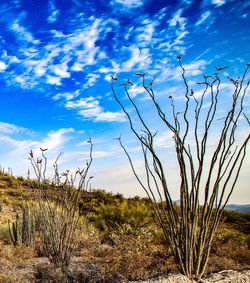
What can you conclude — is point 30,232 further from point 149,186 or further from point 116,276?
point 149,186

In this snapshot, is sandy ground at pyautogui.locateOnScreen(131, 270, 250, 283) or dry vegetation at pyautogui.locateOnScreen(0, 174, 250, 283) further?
dry vegetation at pyautogui.locateOnScreen(0, 174, 250, 283)

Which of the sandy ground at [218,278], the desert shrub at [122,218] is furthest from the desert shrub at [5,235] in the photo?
the sandy ground at [218,278]

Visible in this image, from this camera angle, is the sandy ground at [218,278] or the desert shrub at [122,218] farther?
the desert shrub at [122,218]

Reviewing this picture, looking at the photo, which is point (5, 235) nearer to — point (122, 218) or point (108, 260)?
point (122, 218)

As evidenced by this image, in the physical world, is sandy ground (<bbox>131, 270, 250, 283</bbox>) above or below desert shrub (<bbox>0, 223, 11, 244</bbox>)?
below

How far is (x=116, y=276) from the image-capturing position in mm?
6250

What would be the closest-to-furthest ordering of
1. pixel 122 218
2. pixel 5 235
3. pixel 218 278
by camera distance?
pixel 218 278
pixel 5 235
pixel 122 218

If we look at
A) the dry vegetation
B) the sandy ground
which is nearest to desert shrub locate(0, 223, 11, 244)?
the dry vegetation

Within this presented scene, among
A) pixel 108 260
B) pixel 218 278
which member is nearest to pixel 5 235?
pixel 108 260

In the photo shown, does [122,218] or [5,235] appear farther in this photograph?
[122,218]

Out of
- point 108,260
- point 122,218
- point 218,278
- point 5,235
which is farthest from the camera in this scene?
point 122,218

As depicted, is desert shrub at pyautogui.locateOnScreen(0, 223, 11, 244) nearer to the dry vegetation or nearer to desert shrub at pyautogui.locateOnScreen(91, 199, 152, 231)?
the dry vegetation

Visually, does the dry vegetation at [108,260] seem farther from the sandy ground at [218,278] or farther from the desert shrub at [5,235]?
the sandy ground at [218,278]

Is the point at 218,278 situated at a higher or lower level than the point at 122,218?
lower
